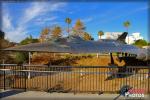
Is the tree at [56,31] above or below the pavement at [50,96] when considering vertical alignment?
above

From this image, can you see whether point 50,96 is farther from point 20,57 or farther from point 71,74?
point 20,57

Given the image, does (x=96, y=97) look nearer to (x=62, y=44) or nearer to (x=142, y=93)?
(x=142, y=93)

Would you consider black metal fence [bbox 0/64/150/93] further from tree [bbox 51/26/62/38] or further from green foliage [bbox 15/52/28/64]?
tree [bbox 51/26/62/38]

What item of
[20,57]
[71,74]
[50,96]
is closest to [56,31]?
[20,57]

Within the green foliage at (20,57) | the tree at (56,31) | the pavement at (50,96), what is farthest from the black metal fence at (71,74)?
the tree at (56,31)

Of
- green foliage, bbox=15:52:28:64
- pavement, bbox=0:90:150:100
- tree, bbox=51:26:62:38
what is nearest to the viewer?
pavement, bbox=0:90:150:100

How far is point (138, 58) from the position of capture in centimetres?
3347

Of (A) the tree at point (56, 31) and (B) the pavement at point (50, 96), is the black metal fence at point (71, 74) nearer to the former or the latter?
(B) the pavement at point (50, 96)

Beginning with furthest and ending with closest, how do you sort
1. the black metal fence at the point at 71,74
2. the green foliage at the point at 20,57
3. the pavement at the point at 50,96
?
the green foliage at the point at 20,57, the black metal fence at the point at 71,74, the pavement at the point at 50,96

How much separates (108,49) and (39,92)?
12665 mm

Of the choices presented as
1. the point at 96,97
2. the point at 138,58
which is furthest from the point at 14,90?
the point at 138,58

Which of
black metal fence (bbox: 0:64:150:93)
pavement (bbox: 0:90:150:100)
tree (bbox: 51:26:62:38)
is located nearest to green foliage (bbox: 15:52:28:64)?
black metal fence (bbox: 0:64:150:93)

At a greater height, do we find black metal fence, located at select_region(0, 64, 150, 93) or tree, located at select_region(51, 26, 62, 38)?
tree, located at select_region(51, 26, 62, 38)

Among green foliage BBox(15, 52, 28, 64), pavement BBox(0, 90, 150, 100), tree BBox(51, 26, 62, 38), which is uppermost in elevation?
tree BBox(51, 26, 62, 38)
